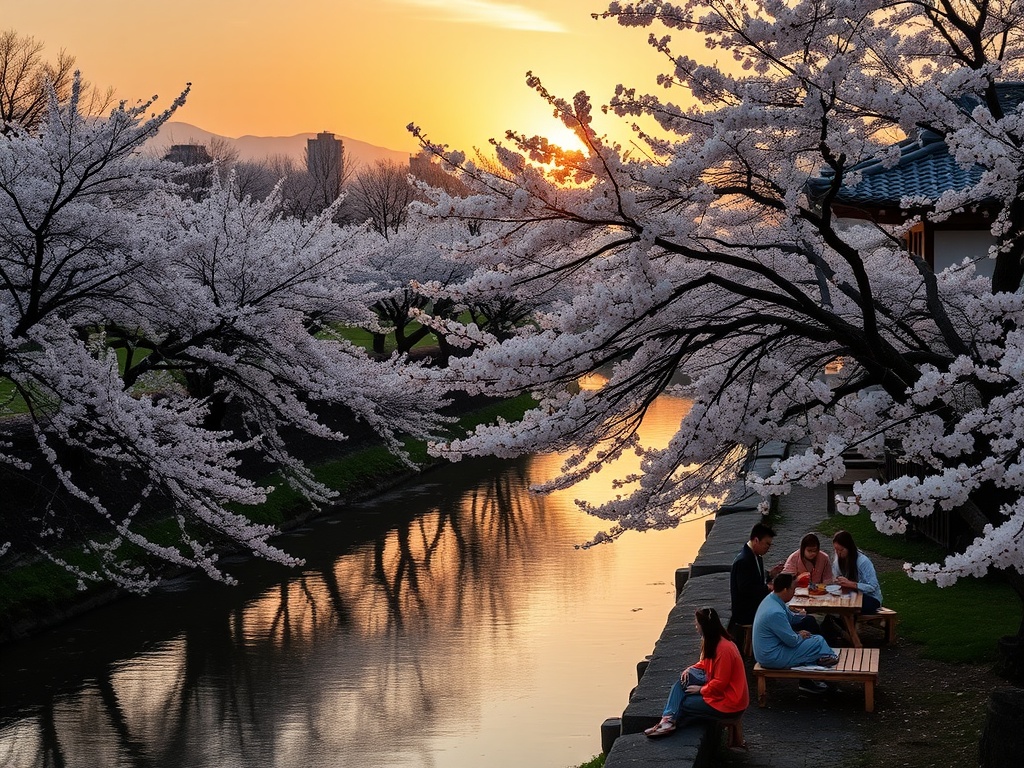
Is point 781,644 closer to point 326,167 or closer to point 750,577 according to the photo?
point 750,577

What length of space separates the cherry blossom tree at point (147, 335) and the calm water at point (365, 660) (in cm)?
143

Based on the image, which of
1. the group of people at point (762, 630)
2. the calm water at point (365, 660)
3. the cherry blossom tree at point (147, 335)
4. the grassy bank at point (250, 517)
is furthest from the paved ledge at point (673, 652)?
the grassy bank at point (250, 517)

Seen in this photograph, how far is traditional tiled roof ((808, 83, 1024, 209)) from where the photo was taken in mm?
17641

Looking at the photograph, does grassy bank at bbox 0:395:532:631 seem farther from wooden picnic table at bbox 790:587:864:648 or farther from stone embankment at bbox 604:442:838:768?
wooden picnic table at bbox 790:587:864:648

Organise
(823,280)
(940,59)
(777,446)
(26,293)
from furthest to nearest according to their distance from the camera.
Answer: (777,446)
(26,293)
(940,59)
(823,280)

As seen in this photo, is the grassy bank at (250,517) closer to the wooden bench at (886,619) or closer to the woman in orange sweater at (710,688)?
the wooden bench at (886,619)

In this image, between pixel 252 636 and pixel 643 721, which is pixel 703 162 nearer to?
pixel 643 721

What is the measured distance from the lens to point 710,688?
8820 mm

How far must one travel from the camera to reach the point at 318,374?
17859 mm

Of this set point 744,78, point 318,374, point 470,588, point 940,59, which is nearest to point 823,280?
point 744,78

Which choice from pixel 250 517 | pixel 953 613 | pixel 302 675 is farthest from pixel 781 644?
pixel 250 517

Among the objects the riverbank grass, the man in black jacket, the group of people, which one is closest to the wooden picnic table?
the group of people

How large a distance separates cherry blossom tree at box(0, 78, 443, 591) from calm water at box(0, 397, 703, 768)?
4.68ft

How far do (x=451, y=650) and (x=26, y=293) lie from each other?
6994 millimetres
